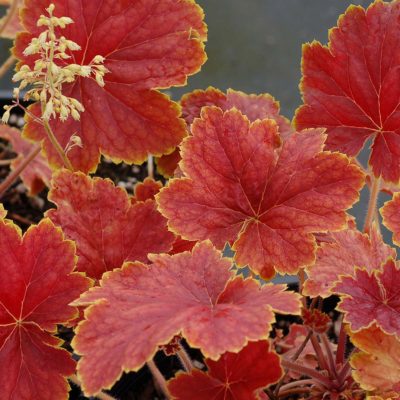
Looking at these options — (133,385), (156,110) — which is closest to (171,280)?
(156,110)

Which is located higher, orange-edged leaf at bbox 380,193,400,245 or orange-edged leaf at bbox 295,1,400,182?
orange-edged leaf at bbox 295,1,400,182

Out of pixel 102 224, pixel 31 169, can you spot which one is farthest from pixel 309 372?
pixel 31 169

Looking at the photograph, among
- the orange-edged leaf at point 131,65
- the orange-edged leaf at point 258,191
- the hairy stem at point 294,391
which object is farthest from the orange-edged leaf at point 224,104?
the hairy stem at point 294,391

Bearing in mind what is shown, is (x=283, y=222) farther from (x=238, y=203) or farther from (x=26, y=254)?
(x=26, y=254)

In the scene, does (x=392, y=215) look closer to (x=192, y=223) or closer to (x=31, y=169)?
(x=192, y=223)

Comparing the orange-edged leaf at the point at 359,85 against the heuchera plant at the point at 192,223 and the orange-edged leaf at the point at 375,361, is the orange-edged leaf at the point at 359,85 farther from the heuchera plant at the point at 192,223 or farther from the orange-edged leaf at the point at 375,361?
the orange-edged leaf at the point at 375,361

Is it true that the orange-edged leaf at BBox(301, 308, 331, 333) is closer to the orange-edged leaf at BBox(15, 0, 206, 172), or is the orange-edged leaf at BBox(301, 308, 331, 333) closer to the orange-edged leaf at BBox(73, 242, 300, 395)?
the orange-edged leaf at BBox(73, 242, 300, 395)

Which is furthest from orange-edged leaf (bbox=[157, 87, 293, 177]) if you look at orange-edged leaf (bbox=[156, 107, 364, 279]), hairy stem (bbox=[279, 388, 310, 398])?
hairy stem (bbox=[279, 388, 310, 398])
